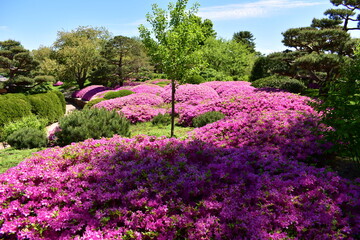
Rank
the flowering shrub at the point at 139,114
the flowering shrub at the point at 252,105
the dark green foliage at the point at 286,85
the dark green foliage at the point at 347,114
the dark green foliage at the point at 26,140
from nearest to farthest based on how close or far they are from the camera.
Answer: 1. the dark green foliage at the point at 347,114
2. the dark green foliage at the point at 26,140
3. the flowering shrub at the point at 252,105
4. the flowering shrub at the point at 139,114
5. the dark green foliage at the point at 286,85

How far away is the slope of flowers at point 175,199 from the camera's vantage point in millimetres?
3049

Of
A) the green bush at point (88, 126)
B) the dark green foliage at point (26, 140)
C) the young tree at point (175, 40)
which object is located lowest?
the dark green foliage at point (26, 140)

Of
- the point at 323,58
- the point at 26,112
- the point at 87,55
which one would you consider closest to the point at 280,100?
the point at 323,58

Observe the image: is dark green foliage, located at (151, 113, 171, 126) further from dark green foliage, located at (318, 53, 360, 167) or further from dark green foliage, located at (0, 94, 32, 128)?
dark green foliage, located at (0, 94, 32, 128)

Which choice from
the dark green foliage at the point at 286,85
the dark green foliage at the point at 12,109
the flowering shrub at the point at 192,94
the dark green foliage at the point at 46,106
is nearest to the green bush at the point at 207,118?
the flowering shrub at the point at 192,94

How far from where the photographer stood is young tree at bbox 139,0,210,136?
9.53m

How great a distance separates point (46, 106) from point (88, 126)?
1115 centimetres

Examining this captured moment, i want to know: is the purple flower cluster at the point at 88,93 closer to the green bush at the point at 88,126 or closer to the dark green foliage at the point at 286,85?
the green bush at the point at 88,126

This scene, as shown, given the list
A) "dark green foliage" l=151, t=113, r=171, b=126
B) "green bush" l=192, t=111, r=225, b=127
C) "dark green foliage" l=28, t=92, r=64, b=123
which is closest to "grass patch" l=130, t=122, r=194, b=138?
"dark green foliage" l=151, t=113, r=171, b=126

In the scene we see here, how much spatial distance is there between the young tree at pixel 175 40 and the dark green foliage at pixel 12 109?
10.3m

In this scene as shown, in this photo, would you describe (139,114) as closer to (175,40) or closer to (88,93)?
(175,40)

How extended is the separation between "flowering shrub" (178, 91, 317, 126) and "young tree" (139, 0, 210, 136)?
2.80 metres

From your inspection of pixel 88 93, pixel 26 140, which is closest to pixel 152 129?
pixel 26 140

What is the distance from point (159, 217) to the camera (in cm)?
323
